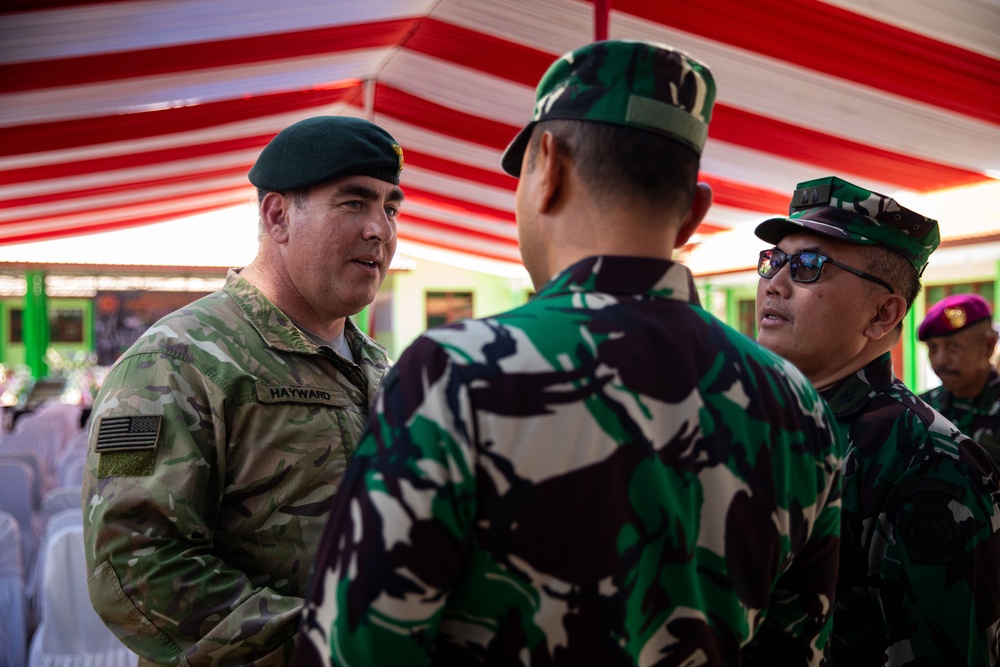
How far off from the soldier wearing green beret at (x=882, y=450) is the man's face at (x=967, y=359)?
3127mm

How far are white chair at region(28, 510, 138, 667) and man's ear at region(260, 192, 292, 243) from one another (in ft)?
6.16

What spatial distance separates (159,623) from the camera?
1.47 meters

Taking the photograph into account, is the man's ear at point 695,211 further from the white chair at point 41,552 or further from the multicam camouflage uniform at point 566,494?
the white chair at point 41,552

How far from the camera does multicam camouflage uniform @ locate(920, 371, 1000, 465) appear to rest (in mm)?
4543

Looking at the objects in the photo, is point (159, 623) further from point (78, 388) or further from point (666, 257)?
point (78, 388)

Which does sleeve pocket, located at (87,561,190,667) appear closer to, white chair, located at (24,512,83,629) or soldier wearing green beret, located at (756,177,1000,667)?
soldier wearing green beret, located at (756,177,1000,667)

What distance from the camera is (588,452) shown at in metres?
0.88

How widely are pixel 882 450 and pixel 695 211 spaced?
0.90 meters

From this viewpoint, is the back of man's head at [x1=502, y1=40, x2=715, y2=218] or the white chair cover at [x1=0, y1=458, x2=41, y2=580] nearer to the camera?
the back of man's head at [x1=502, y1=40, x2=715, y2=218]

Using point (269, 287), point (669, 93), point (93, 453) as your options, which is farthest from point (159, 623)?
point (669, 93)

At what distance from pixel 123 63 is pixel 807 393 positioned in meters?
4.85

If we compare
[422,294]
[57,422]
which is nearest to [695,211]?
[57,422]

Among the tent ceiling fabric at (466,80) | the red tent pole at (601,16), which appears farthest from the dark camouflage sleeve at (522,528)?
the tent ceiling fabric at (466,80)

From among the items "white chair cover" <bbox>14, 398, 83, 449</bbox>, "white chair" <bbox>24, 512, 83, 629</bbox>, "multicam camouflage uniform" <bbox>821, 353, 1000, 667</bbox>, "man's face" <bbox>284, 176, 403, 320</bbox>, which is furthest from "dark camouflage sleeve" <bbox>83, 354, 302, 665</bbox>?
"white chair cover" <bbox>14, 398, 83, 449</bbox>
